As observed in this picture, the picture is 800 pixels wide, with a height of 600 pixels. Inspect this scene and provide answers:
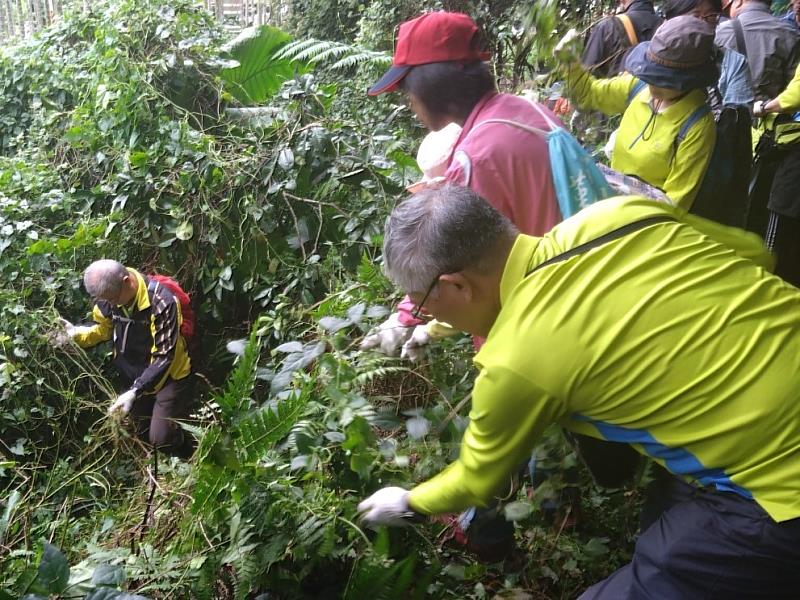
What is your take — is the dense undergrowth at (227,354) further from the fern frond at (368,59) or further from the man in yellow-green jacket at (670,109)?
the man in yellow-green jacket at (670,109)

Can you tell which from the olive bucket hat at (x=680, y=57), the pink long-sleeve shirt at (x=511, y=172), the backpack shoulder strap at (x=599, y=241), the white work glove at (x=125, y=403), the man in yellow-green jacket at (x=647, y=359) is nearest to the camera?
the man in yellow-green jacket at (x=647, y=359)

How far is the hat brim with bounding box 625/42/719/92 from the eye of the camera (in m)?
2.63

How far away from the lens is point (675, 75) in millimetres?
2627

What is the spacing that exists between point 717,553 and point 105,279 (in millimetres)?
3633

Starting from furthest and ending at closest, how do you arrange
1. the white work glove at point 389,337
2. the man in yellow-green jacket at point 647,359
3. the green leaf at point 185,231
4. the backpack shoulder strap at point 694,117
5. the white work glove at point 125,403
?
1. the green leaf at point 185,231
2. the white work glove at point 125,403
3. the backpack shoulder strap at point 694,117
4. the white work glove at point 389,337
5. the man in yellow-green jacket at point 647,359

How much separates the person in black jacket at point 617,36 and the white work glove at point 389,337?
2.22 m

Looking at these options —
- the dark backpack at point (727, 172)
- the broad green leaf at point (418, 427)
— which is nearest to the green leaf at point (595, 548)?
the broad green leaf at point (418, 427)

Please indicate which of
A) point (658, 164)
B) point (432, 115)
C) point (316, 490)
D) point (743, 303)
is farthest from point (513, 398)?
point (658, 164)

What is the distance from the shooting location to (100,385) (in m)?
4.19

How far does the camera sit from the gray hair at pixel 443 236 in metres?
1.34

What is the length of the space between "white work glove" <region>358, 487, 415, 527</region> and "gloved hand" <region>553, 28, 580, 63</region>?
1879 millimetres

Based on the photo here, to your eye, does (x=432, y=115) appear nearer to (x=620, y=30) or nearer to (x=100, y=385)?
Result: (x=620, y=30)

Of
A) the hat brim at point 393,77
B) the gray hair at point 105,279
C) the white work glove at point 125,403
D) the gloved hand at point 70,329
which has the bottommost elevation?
the white work glove at point 125,403

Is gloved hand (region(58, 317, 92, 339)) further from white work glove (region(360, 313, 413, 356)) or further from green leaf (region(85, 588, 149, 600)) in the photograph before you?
green leaf (region(85, 588, 149, 600))
